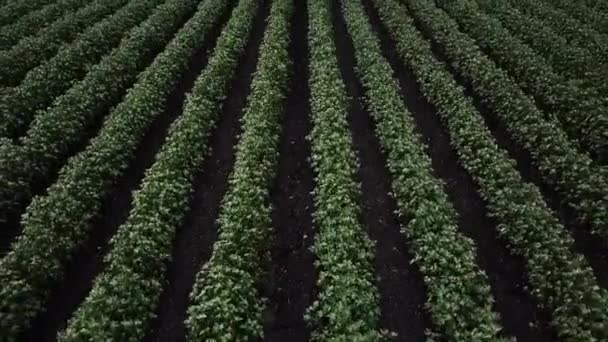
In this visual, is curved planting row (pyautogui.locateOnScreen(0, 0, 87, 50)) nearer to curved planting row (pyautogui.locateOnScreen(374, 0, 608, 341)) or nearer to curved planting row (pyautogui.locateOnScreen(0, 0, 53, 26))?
curved planting row (pyautogui.locateOnScreen(0, 0, 53, 26))

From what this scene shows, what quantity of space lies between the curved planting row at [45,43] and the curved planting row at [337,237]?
10.3 m

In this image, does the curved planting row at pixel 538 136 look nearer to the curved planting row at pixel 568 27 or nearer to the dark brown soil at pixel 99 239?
the curved planting row at pixel 568 27

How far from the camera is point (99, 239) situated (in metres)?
12.2

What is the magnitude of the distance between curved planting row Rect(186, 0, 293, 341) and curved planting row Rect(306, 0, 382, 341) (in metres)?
1.17

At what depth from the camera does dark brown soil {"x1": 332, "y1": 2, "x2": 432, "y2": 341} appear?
1023 cm

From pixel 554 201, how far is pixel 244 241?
7.81 m

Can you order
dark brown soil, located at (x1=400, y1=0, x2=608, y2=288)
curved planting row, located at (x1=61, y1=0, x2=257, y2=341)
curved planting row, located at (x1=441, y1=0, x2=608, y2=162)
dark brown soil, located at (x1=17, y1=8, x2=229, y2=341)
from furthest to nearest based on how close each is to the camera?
curved planting row, located at (x1=441, y1=0, x2=608, y2=162) → dark brown soil, located at (x1=400, y1=0, x2=608, y2=288) → dark brown soil, located at (x1=17, y1=8, x2=229, y2=341) → curved planting row, located at (x1=61, y1=0, x2=257, y2=341)

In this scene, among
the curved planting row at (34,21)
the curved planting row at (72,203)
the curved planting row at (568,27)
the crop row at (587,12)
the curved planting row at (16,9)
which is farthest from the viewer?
the curved planting row at (16,9)

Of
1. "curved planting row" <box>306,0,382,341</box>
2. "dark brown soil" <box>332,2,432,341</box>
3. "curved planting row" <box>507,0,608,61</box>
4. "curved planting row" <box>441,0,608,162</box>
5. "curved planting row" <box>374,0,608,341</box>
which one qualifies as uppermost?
"curved planting row" <box>507,0,608,61</box>

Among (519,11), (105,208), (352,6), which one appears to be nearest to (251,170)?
(105,208)

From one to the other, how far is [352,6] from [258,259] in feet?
58.0

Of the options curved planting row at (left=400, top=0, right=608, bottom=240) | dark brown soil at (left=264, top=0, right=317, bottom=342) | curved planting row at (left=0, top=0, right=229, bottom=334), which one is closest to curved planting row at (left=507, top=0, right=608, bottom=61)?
curved planting row at (left=400, top=0, right=608, bottom=240)

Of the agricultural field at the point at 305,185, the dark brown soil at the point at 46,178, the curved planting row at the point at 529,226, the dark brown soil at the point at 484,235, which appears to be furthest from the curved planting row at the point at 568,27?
the dark brown soil at the point at 46,178

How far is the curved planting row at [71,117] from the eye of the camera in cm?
1267
